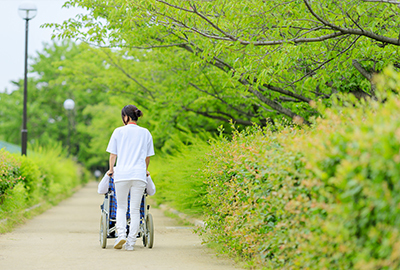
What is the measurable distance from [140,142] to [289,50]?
253 centimetres

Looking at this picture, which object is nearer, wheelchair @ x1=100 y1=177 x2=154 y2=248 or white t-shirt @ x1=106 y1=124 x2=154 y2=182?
white t-shirt @ x1=106 y1=124 x2=154 y2=182

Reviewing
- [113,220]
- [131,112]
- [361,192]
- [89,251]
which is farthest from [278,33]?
[361,192]

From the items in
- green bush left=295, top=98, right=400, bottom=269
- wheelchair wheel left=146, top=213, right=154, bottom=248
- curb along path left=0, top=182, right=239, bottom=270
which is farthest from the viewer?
wheelchair wheel left=146, top=213, right=154, bottom=248

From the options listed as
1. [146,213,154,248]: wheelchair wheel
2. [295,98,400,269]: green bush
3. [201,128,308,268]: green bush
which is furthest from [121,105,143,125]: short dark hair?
[295,98,400,269]: green bush

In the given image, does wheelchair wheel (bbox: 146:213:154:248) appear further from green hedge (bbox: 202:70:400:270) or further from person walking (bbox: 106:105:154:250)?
green hedge (bbox: 202:70:400:270)

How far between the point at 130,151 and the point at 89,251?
1559 millimetres

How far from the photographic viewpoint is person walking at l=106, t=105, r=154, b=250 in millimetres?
7449

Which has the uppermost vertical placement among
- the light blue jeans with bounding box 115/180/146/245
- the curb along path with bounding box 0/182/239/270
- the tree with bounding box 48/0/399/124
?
the tree with bounding box 48/0/399/124

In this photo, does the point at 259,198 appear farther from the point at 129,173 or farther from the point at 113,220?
the point at 113,220

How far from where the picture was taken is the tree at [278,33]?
26.1ft

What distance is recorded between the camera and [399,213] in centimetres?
297

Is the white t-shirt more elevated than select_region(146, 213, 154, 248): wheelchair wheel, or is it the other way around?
the white t-shirt

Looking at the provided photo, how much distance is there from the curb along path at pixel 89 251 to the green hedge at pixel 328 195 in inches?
38.0

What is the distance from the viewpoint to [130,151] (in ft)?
24.8
